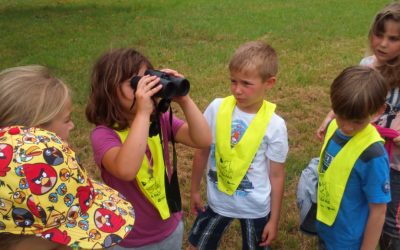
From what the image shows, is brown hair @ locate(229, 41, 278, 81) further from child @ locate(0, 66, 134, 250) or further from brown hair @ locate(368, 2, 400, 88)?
child @ locate(0, 66, 134, 250)

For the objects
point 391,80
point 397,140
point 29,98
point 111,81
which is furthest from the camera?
point 391,80

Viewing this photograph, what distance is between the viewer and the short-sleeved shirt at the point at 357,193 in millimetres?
2150

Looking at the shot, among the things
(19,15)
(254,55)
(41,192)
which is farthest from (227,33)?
(41,192)

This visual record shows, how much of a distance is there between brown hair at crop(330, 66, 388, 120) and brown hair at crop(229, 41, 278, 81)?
42 centimetres

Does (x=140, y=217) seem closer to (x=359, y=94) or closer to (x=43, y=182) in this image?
(x=43, y=182)

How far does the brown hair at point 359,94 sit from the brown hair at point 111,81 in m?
0.91

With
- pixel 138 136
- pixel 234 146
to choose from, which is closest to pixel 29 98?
pixel 138 136

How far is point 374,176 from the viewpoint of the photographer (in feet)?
7.04

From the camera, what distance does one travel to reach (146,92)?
195 cm

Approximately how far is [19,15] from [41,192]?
12.2 meters

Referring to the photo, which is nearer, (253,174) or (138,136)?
(138,136)

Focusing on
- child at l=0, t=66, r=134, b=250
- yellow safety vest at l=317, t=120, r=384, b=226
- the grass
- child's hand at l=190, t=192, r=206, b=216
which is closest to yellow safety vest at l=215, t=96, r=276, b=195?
child's hand at l=190, t=192, r=206, b=216

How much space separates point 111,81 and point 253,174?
95 cm

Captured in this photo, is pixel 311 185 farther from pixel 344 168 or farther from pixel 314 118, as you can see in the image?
pixel 314 118
